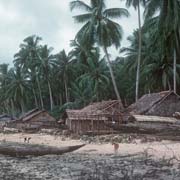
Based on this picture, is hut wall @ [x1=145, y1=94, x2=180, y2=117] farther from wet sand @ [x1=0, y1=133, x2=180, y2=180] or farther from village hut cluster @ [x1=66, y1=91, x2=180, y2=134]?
wet sand @ [x1=0, y1=133, x2=180, y2=180]

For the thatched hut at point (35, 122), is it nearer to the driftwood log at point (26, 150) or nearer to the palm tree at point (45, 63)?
the palm tree at point (45, 63)

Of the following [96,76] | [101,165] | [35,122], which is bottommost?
[101,165]

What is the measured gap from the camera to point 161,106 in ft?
125

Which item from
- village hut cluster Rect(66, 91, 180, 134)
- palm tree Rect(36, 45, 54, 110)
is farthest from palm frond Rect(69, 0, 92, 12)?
palm tree Rect(36, 45, 54, 110)

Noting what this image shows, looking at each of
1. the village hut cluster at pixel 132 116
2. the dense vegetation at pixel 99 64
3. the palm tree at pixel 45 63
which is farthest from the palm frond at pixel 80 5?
the palm tree at pixel 45 63

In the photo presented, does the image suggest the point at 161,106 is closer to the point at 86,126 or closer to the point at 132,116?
the point at 132,116

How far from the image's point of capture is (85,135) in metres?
35.1

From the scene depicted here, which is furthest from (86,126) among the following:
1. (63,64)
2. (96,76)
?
(63,64)

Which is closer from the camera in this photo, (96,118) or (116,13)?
(96,118)

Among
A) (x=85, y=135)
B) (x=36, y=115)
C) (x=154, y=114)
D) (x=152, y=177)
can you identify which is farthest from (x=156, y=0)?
(x=152, y=177)

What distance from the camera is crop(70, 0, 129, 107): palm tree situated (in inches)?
1731

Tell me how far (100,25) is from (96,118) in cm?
1191

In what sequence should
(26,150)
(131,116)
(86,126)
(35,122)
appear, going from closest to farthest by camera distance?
(26,150), (131,116), (86,126), (35,122)

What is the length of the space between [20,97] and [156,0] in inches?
1439
